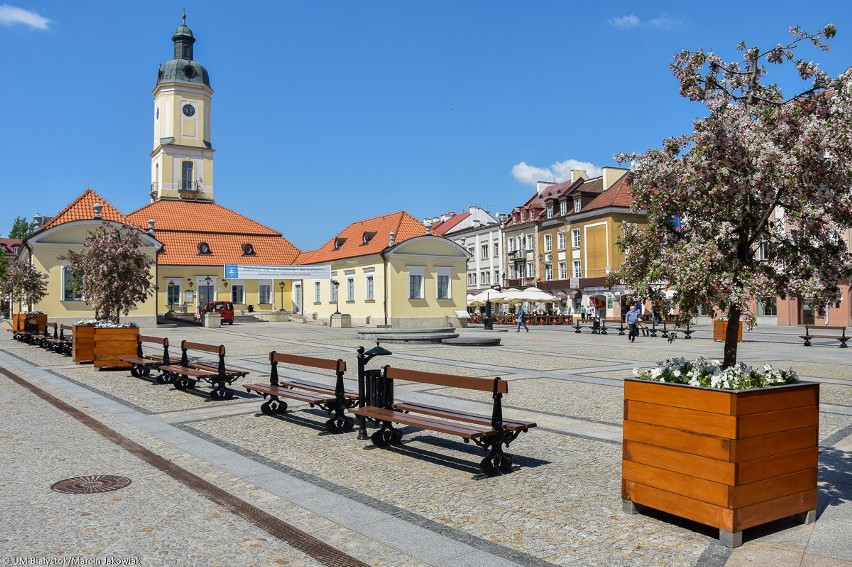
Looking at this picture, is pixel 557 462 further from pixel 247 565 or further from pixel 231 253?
pixel 231 253

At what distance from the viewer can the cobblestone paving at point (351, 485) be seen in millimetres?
5051

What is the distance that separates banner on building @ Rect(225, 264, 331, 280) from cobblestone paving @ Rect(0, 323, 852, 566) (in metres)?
34.1

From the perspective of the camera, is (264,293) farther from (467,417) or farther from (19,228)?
(19,228)

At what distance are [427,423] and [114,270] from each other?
1474cm

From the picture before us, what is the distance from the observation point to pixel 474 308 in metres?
64.8

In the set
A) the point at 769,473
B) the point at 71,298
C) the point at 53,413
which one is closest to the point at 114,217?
the point at 71,298

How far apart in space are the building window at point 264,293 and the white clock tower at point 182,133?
1550 centimetres

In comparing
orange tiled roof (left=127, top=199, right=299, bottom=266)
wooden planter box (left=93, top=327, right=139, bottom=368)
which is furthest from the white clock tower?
wooden planter box (left=93, top=327, right=139, bottom=368)

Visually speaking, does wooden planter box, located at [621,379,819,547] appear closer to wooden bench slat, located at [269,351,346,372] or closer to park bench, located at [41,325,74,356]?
wooden bench slat, located at [269,351,346,372]

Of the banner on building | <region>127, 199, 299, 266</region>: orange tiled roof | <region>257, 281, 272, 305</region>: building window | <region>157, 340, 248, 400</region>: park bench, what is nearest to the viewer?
<region>157, 340, 248, 400</region>: park bench

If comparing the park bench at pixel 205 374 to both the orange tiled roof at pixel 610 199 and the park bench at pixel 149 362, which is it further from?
the orange tiled roof at pixel 610 199

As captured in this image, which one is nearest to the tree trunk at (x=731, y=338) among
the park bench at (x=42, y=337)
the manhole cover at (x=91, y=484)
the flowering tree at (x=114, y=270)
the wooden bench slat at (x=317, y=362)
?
the wooden bench slat at (x=317, y=362)

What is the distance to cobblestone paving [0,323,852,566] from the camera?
5051 millimetres

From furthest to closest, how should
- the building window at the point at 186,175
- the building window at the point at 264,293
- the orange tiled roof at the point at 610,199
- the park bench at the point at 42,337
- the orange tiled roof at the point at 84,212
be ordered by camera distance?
the building window at the point at 186,175 < the orange tiled roof at the point at 610,199 < the building window at the point at 264,293 < the orange tiled roof at the point at 84,212 < the park bench at the point at 42,337
